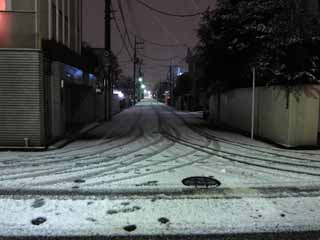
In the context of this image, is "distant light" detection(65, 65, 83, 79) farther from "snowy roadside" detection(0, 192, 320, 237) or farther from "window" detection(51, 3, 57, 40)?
"snowy roadside" detection(0, 192, 320, 237)

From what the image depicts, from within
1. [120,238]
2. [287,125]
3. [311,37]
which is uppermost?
[311,37]

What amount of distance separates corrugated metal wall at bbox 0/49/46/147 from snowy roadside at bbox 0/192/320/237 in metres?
3.89

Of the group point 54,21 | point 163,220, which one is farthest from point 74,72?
point 163,220

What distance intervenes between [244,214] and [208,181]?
4.85 feet

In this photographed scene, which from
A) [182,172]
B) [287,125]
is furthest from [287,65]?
[182,172]

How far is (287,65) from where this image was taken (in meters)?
8.88

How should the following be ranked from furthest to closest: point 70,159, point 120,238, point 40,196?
point 70,159
point 40,196
point 120,238

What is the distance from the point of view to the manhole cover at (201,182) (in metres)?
5.21

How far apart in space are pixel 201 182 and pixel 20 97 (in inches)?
218

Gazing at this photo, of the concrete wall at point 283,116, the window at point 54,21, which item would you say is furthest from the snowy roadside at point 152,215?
the window at point 54,21

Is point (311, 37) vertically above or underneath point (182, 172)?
above

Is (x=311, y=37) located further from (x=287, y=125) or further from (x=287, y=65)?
(x=287, y=125)

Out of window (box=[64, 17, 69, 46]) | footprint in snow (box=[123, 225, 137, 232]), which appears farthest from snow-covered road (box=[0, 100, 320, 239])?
window (box=[64, 17, 69, 46])

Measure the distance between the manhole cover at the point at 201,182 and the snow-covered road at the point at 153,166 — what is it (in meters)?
0.13
